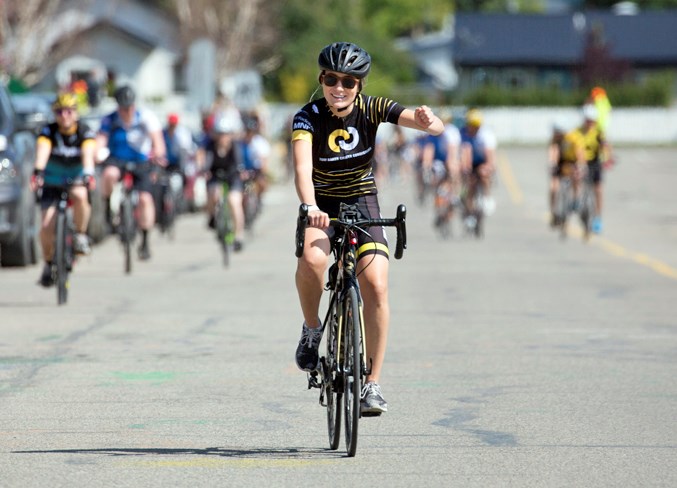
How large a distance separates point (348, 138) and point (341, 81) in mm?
285

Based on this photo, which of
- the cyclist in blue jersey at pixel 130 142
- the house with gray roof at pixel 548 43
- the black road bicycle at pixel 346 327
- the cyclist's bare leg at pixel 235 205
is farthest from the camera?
the house with gray roof at pixel 548 43

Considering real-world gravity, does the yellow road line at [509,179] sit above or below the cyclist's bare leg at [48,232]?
above

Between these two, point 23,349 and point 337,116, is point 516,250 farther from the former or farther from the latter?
point 337,116

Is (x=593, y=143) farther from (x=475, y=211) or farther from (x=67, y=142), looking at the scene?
(x=67, y=142)

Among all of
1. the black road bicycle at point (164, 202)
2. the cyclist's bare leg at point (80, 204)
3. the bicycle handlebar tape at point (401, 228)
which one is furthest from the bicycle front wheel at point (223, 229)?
the bicycle handlebar tape at point (401, 228)

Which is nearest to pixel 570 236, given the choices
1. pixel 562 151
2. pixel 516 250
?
pixel 562 151

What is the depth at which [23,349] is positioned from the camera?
10.9 m

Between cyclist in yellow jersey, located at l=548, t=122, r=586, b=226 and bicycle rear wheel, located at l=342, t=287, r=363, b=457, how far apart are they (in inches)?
664

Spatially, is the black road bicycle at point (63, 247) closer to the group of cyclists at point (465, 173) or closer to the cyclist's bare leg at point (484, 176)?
the group of cyclists at point (465, 173)

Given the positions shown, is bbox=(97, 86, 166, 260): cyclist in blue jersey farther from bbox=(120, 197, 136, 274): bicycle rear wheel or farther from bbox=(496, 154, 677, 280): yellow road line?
bbox=(496, 154, 677, 280): yellow road line

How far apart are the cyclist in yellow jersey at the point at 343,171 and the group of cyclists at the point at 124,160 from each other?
6.62 meters

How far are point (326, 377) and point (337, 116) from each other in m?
1.22

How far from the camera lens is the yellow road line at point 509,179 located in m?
39.7

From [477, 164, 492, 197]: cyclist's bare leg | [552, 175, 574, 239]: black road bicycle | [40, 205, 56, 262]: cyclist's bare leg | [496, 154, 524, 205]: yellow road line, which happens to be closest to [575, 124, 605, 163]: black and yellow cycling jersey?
[552, 175, 574, 239]: black road bicycle
